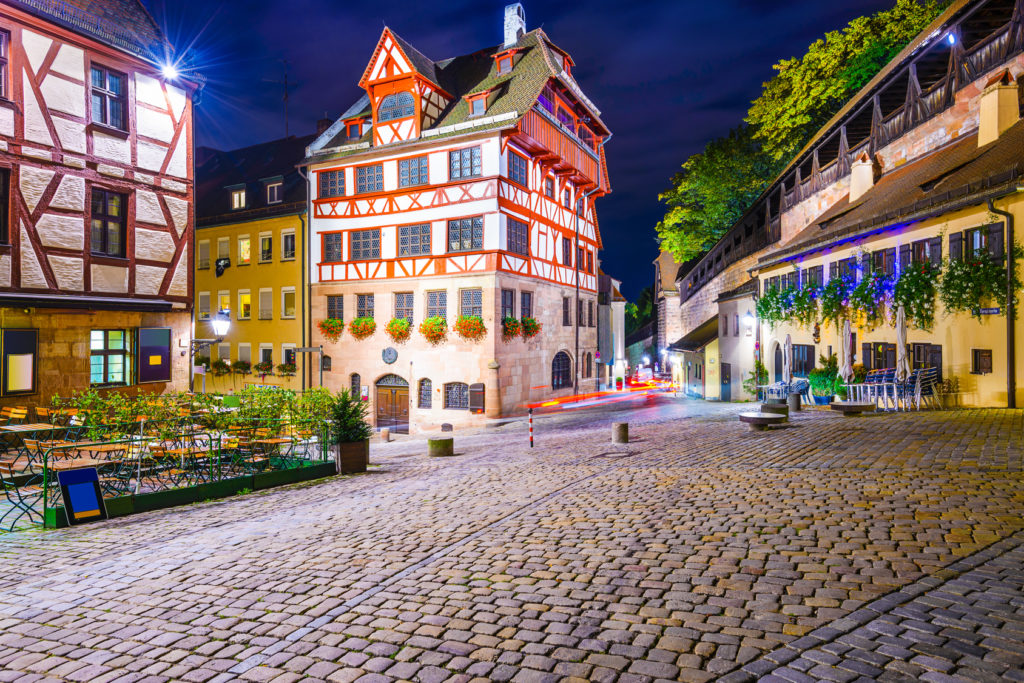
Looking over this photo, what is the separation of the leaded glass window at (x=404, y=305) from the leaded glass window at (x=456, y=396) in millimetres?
3476

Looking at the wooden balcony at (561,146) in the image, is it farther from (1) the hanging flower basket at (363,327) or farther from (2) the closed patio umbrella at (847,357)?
(2) the closed patio umbrella at (847,357)

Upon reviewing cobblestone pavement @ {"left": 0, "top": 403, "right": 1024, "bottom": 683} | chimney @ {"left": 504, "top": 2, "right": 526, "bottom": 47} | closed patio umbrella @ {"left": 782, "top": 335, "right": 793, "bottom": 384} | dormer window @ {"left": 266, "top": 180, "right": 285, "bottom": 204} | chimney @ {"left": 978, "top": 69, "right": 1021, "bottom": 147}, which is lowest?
cobblestone pavement @ {"left": 0, "top": 403, "right": 1024, "bottom": 683}

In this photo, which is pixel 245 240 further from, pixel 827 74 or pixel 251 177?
pixel 827 74

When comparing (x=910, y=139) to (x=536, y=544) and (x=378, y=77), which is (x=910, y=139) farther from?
(x=536, y=544)

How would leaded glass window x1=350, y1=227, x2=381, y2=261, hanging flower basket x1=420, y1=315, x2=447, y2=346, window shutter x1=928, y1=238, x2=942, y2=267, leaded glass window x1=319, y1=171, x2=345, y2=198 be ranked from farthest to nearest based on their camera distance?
leaded glass window x1=319, y1=171, x2=345, y2=198 < leaded glass window x1=350, y1=227, x2=381, y2=261 < hanging flower basket x1=420, y1=315, x2=447, y2=346 < window shutter x1=928, y1=238, x2=942, y2=267

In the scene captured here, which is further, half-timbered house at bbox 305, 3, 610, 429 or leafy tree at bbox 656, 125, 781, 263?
leafy tree at bbox 656, 125, 781, 263

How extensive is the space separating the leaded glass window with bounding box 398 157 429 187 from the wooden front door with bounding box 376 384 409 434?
892cm

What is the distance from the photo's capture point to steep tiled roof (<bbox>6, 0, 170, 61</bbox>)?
1598 cm

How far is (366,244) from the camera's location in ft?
94.7

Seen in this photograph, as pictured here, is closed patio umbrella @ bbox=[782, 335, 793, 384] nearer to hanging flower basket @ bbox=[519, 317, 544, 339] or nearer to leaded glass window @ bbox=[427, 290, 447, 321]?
hanging flower basket @ bbox=[519, 317, 544, 339]

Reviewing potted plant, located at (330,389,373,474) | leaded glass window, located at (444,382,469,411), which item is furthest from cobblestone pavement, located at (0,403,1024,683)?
leaded glass window, located at (444,382,469,411)

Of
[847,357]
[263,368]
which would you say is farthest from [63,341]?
[847,357]

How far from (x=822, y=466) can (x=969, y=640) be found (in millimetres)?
5981

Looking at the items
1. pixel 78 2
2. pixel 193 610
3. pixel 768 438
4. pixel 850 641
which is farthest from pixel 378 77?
pixel 850 641
